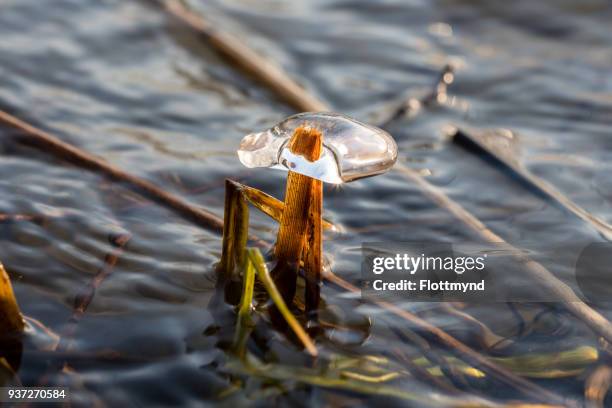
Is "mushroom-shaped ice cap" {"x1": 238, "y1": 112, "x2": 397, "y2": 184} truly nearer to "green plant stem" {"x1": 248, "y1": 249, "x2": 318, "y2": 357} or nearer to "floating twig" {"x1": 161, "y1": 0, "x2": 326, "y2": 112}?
"green plant stem" {"x1": 248, "y1": 249, "x2": 318, "y2": 357}

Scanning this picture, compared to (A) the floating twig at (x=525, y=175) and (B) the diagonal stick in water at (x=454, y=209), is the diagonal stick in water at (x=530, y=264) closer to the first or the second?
(B) the diagonal stick in water at (x=454, y=209)

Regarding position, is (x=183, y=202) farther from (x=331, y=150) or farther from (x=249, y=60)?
(x=249, y=60)

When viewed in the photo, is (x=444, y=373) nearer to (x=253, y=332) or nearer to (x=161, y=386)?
(x=253, y=332)

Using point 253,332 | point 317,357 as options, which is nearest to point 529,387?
point 317,357

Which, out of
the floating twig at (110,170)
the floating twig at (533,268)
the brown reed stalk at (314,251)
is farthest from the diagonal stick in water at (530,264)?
the floating twig at (110,170)

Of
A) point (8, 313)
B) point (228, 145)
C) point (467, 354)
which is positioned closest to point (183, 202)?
point (228, 145)

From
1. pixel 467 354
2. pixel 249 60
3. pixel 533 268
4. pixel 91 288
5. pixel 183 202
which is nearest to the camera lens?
pixel 467 354
